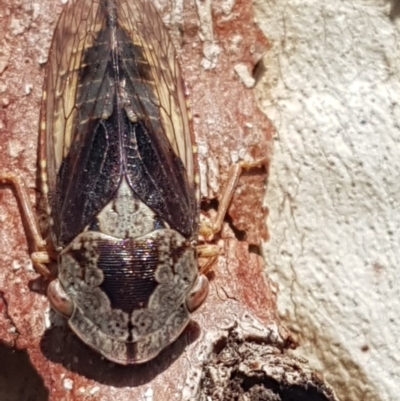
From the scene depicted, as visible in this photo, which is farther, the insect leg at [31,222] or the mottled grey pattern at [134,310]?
the insect leg at [31,222]

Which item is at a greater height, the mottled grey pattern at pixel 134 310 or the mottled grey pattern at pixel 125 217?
the mottled grey pattern at pixel 125 217

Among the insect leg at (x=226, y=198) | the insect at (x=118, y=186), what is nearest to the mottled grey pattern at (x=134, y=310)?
the insect at (x=118, y=186)

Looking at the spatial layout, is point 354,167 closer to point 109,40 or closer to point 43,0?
point 109,40

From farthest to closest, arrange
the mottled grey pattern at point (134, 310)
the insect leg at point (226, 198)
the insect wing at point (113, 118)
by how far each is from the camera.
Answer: the insect leg at point (226, 198) → the insect wing at point (113, 118) → the mottled grey pattern at point (134, 310)

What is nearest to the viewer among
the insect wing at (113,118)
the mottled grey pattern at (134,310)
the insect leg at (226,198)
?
the mottled grey pattern at (134,310)

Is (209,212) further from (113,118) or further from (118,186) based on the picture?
(113,118)

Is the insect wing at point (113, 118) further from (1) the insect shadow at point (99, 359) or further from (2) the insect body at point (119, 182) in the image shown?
(1) the insect shadow at point (99, 359)

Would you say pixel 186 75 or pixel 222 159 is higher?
pixel 186 75

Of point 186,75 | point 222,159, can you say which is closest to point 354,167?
point 222,159
